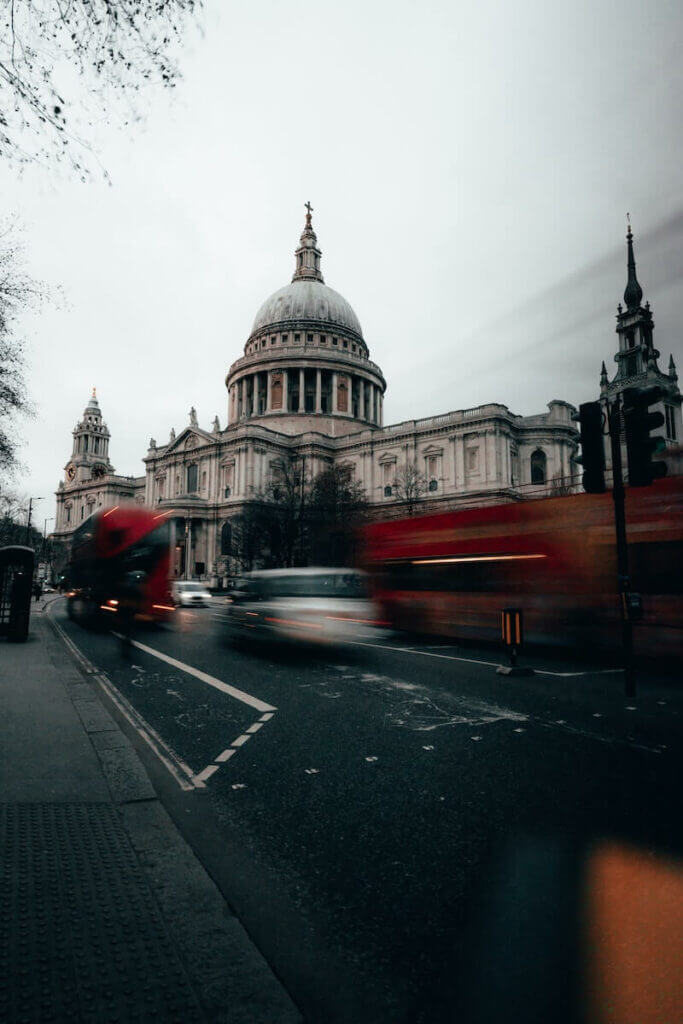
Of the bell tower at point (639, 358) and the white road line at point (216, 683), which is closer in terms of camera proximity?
the white road line at point (216, 683)

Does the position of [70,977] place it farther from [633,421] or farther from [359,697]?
[633,421]

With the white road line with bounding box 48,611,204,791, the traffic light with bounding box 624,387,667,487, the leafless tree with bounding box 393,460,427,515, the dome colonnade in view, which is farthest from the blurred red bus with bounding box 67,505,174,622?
the dome colonnade

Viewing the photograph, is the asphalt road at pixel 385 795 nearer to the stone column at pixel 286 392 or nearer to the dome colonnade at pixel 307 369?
the dome colonnade at pixel 307 369

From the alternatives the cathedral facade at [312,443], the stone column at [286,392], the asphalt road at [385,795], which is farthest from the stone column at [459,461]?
the asphalt road at [385,795]

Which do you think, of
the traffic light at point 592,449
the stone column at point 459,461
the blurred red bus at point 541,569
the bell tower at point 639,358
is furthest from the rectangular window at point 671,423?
the traffic light at point 592,449

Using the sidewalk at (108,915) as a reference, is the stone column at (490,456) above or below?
above

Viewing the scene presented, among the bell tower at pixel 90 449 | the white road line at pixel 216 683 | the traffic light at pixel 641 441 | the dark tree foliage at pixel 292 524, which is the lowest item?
the white road line at pixel 216 683

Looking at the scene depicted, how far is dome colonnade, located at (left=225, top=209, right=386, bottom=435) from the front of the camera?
8369 centimetres

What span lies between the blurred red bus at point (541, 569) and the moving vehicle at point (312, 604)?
135cm

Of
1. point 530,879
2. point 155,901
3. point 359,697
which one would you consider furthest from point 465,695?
point 155,901

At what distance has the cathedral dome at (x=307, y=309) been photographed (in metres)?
89.2

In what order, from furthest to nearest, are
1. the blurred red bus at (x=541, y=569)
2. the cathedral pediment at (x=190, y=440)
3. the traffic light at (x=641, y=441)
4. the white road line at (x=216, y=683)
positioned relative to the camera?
A: the cathedral pediment at (x=190, y=440) < the blurred red bus at (x=541, y=569) < the traffic light at (x=641, y=441) < the white road line at (x=216, y=683)

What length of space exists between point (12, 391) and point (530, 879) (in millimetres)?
19562

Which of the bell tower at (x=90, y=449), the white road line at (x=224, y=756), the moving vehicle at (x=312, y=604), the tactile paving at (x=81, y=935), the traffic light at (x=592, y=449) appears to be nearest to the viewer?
the tactile paving at (x=81, y=935)
